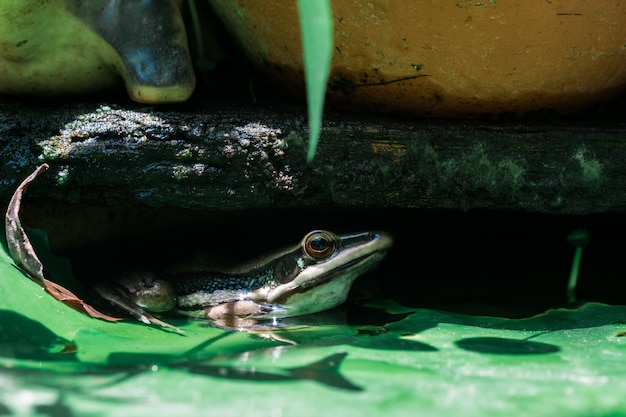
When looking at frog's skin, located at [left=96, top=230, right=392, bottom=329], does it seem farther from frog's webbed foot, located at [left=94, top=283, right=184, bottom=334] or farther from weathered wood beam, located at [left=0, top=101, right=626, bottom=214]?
weathered wood beam, located at [left=0, top=101, right=626, bottom=214]

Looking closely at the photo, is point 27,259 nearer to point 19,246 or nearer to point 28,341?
point 19,246

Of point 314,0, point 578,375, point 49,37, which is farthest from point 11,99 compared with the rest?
point 578,375

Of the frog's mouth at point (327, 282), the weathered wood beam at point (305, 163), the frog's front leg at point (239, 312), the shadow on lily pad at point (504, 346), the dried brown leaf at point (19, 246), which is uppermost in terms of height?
the weathered wood beam at point (305, 163)

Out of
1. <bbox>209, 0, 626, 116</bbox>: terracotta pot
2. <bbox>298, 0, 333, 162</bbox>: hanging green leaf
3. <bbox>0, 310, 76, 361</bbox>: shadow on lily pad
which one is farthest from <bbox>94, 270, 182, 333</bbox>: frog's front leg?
<bbox>298, 0, 333, 162</bbox>: hanging green leaf

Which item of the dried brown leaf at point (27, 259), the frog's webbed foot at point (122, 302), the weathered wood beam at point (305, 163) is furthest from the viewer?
the frog's webbed foot at point (122, 302)

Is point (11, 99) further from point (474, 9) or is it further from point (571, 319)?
point (571, 319)

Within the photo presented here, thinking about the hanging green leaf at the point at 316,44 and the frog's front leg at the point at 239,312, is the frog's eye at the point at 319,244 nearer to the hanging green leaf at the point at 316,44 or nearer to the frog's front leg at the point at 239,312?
the frog's front leg at the point at 239,312

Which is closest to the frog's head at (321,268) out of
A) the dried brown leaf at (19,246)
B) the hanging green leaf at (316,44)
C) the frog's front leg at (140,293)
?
the frog's front leg at (140,293)

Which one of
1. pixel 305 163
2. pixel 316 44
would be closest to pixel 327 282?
pixel 305 163
